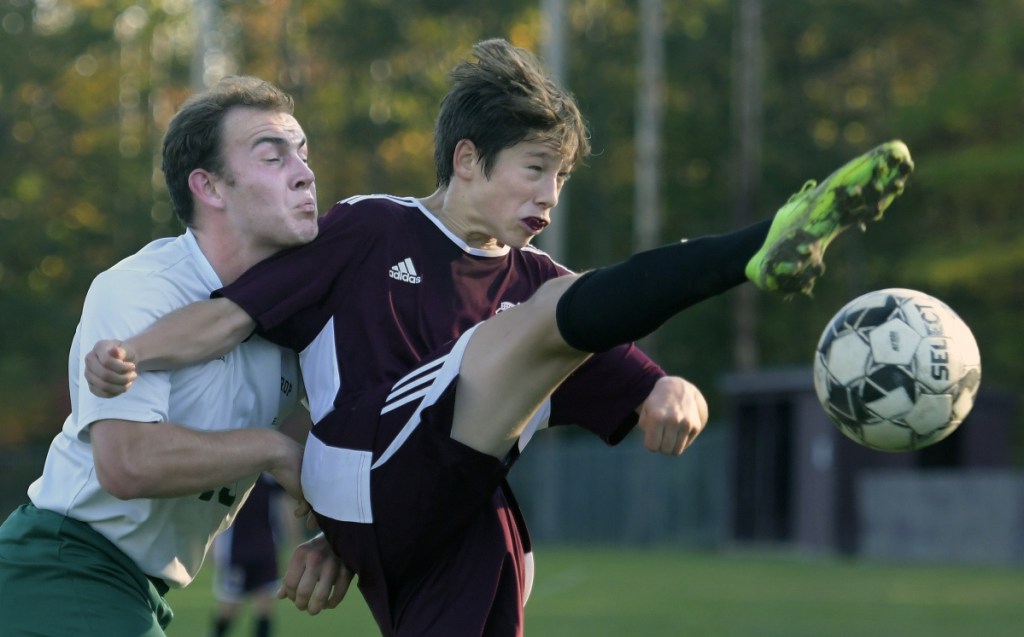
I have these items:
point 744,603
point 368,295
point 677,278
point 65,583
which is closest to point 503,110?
point 368,295

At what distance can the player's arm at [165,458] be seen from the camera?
450cm

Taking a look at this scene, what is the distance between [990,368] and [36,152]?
2422 centimetres

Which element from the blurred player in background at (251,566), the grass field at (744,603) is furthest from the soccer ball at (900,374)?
the grass field at (744,603)

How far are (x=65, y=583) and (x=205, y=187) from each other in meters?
1.24

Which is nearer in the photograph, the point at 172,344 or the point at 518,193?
the point at 172,344

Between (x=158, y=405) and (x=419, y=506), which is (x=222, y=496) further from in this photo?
(x=419, y=506)

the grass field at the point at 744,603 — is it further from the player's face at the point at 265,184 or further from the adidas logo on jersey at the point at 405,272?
the player's face at the point at 265,184

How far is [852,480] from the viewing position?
2650cm

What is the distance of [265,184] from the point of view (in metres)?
4.96

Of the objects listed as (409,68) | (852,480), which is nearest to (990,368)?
(852,480)

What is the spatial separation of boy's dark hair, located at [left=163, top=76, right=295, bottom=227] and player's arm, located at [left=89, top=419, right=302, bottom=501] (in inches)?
30.2

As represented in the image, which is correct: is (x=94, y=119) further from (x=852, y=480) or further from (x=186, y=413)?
(x=186, y=413)

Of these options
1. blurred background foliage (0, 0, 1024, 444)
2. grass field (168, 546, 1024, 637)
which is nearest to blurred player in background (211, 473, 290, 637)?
grass field (168, 546, 1024, 637)

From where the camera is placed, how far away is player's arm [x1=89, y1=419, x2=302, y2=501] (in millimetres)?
4504
